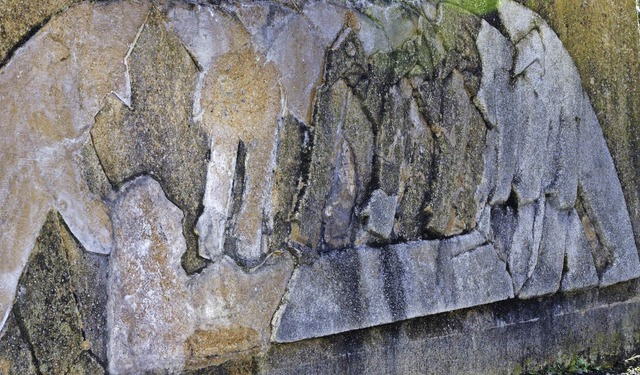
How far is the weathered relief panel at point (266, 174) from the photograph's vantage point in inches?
129

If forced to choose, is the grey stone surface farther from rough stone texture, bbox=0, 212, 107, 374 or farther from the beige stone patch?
rough stone texture, bbox=0, 212, 107, 374

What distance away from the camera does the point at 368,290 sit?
13.9ft

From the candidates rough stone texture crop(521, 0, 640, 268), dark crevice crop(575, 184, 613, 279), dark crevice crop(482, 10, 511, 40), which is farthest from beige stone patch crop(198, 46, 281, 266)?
dark crevice crop(575, 184, 613, 279)

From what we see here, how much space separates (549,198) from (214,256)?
7.40 feet

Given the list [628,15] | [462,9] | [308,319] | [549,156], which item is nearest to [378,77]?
[462,9]

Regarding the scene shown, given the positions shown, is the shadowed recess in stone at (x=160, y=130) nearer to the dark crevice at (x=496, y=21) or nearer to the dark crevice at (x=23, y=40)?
the dark crevice at (x=23, y=40)

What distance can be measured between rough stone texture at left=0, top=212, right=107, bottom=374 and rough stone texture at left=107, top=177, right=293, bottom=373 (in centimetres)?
6

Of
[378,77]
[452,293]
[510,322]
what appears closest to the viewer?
[378,77]

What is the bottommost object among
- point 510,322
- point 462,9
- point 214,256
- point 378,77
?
point 510,322

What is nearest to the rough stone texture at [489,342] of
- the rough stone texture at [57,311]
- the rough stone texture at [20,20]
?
the rough stone texture at [57,311]

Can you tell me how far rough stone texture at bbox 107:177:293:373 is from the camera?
3.42 meters

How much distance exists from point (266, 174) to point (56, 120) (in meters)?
0.89

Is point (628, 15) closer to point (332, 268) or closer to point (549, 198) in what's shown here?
point (549, 198)

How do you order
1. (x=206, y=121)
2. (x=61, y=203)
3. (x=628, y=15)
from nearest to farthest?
(x=61, y=203), (x=206, y=121), (x=628, y=15)
